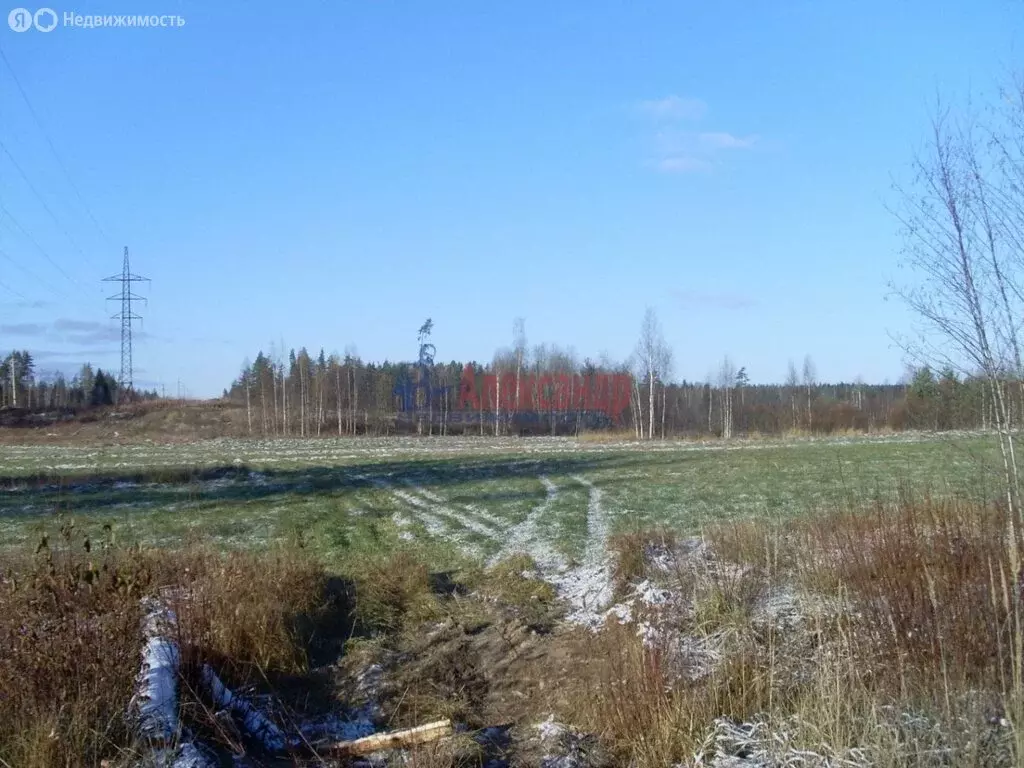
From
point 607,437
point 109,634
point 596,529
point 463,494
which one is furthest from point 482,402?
point 109,634

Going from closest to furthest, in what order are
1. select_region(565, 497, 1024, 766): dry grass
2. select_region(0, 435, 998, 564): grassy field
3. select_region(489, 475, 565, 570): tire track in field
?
select_region(565, 497, 1024, 766): dry grass, select_region(489, 475, 565, 570): tire track in field, select_region(0, 435, 998, 564): grassy field

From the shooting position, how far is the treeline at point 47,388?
311 ft

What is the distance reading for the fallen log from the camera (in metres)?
5.83

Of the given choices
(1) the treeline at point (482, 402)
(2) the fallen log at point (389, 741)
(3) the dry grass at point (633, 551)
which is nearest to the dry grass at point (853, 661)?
(2) the fallen log at point (389, 741)

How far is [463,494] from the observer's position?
2194cm

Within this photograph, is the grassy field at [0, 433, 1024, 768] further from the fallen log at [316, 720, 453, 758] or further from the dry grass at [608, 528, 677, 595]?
the fallen log at [316, 720, 453, 758]

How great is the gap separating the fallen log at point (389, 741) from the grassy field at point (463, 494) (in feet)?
12.6

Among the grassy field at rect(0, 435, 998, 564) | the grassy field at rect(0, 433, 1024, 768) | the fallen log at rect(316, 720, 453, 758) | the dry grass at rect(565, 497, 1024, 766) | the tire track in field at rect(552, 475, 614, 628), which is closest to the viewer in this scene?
the dry grass at rect(565, 497, 1024, 766)

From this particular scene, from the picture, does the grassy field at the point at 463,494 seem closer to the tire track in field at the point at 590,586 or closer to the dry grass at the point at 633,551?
the tire track in field at the point at 590,586

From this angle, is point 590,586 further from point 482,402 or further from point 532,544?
point 482,402

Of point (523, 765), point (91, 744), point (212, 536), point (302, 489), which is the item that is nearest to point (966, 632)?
point (523, 765)

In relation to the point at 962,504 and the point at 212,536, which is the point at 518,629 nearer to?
the point at 962,504

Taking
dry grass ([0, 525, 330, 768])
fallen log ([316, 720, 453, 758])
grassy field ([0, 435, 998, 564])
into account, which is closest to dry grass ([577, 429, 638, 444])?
grassy field ([0, 435, 998, 564])

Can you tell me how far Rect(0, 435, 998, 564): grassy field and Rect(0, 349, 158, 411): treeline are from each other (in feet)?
211
